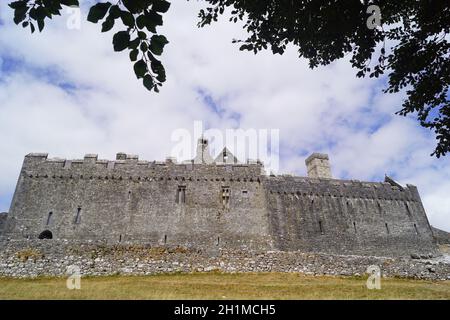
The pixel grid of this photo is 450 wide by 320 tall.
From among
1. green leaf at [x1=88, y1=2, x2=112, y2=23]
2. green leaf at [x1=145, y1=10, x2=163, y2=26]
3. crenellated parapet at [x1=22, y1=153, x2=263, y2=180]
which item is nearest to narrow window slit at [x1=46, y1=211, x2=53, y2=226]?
crenellated parapet at [x1=22, y1=153, x2=263, y2=180]

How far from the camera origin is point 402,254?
2839 centimetres

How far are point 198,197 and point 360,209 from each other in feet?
48.8

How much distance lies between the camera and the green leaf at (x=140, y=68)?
3.89m

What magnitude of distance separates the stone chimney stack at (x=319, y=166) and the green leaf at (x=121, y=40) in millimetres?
34570

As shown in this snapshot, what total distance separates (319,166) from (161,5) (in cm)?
3491

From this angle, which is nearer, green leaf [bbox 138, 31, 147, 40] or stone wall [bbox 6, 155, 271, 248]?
green leaf [bbox 138, 31, 147, 40]

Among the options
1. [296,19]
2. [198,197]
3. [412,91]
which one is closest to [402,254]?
[198,197]

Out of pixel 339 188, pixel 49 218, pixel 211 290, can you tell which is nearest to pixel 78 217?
pixel 49 218

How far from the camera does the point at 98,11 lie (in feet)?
11.9

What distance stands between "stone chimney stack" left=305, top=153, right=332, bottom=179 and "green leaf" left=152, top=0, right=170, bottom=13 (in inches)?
1355

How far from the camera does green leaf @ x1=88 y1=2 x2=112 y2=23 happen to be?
3556mm

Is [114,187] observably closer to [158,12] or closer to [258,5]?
[258,5]

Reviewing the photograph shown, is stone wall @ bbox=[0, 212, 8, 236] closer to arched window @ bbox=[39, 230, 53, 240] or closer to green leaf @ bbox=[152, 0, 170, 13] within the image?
arched window @ bbox=[39, 230, 53, 240]
